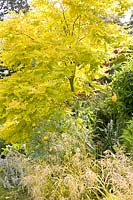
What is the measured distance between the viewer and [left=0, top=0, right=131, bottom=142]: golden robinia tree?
4.94 meters

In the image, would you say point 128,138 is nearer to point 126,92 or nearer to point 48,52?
point 126,92

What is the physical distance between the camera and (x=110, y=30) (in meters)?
5.25

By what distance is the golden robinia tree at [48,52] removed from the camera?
494 cm

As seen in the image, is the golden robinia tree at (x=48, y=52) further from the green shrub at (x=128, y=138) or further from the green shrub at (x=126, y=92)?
the green shrub at (x=128, y=138)

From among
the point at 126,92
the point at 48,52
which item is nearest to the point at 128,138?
the point at 126,92

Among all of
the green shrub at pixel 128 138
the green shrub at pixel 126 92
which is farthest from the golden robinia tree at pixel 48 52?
the green shrub at pixel 128 138

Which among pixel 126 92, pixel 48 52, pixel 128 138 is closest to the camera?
pixel 128 138

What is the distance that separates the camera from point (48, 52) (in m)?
4.90

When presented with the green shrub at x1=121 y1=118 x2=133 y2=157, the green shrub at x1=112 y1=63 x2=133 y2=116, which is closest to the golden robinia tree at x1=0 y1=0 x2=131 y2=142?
the green shrub at x1=112 y1=63 x2=133 y2=116

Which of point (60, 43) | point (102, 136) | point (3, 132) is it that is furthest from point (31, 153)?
point (60, 43)

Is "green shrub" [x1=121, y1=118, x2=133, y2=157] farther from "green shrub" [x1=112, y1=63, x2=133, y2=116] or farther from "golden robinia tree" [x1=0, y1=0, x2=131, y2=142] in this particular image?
"golden robinia tree" [x1=0, y1=0, x2=131, y2=142]

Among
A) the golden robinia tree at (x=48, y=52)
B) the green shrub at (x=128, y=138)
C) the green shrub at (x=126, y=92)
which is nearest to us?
the green shrub at (x=128, y=138)

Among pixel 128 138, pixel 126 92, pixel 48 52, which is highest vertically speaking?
pixel 48 52

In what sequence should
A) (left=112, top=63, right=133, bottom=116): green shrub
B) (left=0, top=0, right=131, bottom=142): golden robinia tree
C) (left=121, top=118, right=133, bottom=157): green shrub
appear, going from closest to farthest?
(left=121, top=118, right=133, bottom=157): green shrub < (left=0, top=0, right=131, bottom=142): golden robinia tree < (left=112, top=63, right=133, bottom=116): green shrub
